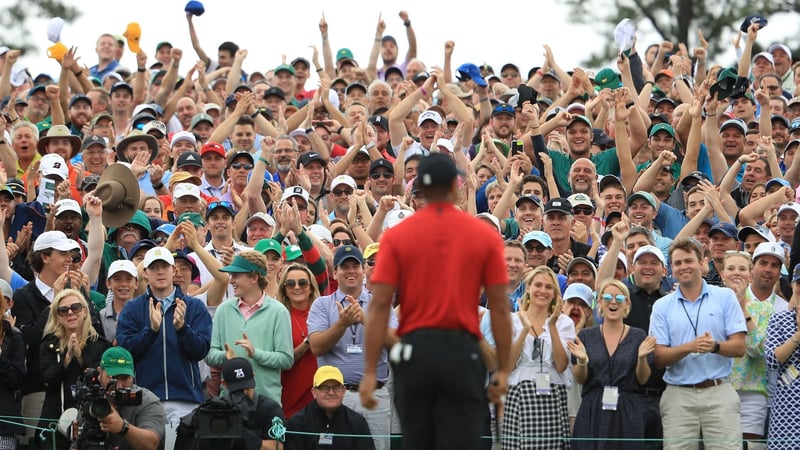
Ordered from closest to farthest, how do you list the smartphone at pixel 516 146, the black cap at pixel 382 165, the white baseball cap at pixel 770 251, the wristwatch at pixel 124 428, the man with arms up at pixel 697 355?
the wristwatch at pixel 124 428 < the man with arms up at pixel 697 355 < the white baseball cap at pixel 770 251 < the black cap at pixel 382 165 < the smartphone at pixel 516 146

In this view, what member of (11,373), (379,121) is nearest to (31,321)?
(11,373)

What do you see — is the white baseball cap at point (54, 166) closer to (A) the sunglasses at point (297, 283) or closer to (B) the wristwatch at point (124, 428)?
(A) the sunglasses at point (297, 283)

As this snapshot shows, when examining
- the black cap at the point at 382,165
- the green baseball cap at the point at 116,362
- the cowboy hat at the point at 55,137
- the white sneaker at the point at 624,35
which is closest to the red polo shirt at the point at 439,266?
the green baseball cap at the point at 116,362

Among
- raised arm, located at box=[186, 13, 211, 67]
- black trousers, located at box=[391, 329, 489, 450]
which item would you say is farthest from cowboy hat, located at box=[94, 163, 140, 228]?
raised arm, located at box=[186, 13, 211, 67]

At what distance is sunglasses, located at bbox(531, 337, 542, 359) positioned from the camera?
12945 mm

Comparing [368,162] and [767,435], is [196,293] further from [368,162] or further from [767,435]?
[767,435]

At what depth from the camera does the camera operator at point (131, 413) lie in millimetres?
12586

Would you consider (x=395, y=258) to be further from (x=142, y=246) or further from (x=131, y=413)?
(x=142, y=246)

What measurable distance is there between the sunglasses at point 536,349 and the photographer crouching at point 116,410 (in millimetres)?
3006

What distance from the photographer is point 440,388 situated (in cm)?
931

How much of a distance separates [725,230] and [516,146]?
3721mm

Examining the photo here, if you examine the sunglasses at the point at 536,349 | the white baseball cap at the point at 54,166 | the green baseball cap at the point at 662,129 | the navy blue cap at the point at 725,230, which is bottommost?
the sunglasses at the point at 536,349

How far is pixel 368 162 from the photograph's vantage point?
1833 cm

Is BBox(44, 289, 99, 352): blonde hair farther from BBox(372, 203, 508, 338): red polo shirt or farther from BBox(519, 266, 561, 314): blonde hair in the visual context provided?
BBox(372, 203, 508, 338): red polo shirt
